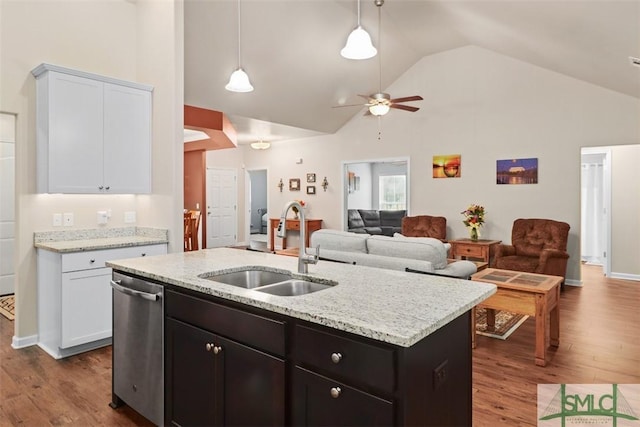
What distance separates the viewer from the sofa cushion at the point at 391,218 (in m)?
9.73

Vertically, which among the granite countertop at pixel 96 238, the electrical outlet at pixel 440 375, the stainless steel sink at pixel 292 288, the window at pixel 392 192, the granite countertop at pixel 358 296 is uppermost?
the window at pixel 392 192

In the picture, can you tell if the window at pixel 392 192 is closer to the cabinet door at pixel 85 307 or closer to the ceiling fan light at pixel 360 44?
the ceiling fan light at pixel 360 44

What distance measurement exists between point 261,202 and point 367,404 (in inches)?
508

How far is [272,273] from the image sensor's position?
226 centimetres

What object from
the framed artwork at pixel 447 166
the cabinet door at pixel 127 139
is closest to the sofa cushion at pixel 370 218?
the framed artwork at pixel 447 166

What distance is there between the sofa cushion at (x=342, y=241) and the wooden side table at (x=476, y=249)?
9.01 feet

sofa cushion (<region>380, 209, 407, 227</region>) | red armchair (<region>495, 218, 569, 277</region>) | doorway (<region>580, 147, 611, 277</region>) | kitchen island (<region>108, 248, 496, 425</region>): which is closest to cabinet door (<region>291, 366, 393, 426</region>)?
kitchen island (<region>108, 248, 496, 425</region>)

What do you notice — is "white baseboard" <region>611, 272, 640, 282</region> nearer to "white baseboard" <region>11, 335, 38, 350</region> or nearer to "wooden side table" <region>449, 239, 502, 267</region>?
"wooden side table" <region>449, 239, 502, 267</region>

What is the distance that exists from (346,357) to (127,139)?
3347mm

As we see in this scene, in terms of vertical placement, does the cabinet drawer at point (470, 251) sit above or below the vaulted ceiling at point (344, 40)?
below

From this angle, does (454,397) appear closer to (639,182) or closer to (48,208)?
(48,208)

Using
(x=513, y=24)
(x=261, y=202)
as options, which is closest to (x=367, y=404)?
(x=513, y=24)

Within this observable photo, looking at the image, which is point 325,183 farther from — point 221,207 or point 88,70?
point 88,70

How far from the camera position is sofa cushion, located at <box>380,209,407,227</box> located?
9.73m
